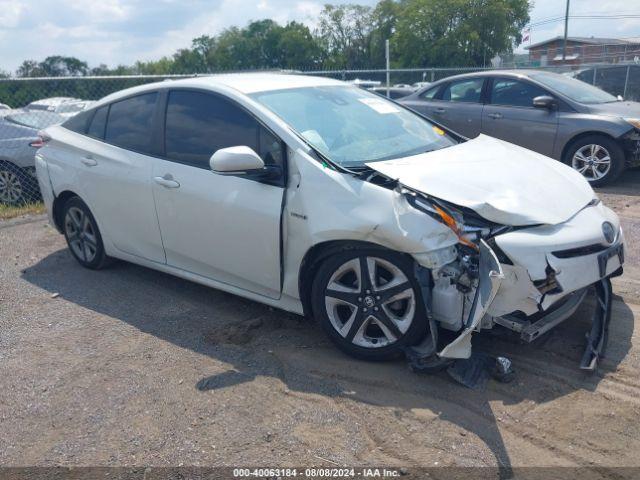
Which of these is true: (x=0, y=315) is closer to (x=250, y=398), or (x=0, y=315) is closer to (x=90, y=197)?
(x=90, y=197)

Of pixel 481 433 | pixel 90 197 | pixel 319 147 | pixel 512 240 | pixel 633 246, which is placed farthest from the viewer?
pixel 633 246

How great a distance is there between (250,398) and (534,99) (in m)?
6.57

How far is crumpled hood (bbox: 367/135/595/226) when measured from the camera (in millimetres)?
3391

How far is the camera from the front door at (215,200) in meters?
3.96

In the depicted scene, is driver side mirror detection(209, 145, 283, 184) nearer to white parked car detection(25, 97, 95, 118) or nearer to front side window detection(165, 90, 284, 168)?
front side window detection(165, 90, 284, 168)

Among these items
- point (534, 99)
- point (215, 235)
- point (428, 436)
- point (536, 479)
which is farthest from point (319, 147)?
point (534, 99)

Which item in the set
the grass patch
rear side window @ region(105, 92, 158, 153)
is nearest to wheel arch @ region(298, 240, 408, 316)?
rear side window @ region(105, 92, 158, 153)

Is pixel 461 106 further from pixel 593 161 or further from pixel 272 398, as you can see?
pixel 272 398

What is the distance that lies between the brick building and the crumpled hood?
60.8 feet

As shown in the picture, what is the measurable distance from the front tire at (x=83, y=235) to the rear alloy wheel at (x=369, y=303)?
2580mm

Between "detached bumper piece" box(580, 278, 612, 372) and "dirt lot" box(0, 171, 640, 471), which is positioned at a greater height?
"detached bumper piece" box(580, 278, 612, 372)

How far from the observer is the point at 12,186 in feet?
28.9

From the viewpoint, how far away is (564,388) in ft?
11.0

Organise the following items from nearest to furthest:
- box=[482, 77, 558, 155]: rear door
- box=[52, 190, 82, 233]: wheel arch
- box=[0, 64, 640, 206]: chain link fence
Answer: box=[52, 190, 82, 233]: wheel arch → box=[482, 77, 558, 155]: rear door → box=[0, 64, 640, 206]: chain link fence
